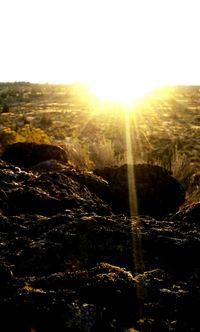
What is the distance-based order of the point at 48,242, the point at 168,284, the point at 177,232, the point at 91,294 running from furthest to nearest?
the point at 177,232, the point at 48,242, the point at 168,284, the point at 91,294

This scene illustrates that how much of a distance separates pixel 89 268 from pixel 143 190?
3156 millimetres

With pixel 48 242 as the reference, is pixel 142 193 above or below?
below

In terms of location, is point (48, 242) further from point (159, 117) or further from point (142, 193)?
point (159, 117)

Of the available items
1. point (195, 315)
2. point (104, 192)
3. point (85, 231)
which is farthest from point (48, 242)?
point (104, 192)

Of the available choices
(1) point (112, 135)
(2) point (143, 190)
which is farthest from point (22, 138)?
(1) point (112, 135)

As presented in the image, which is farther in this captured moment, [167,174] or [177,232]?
[167,174]

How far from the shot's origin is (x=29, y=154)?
7.51m

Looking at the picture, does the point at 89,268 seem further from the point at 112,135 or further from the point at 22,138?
the point at 112,135

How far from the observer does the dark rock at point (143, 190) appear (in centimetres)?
550

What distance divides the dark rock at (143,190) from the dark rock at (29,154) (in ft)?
3.66

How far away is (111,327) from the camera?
2.41 m

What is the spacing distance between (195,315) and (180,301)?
0.42ft

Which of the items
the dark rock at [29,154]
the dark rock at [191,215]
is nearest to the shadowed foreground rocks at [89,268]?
the dark rock at [191,215]

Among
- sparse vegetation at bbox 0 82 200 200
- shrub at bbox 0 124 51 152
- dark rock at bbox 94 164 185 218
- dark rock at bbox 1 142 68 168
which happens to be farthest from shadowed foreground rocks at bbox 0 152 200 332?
shrub at bbox 0 124 51 152
